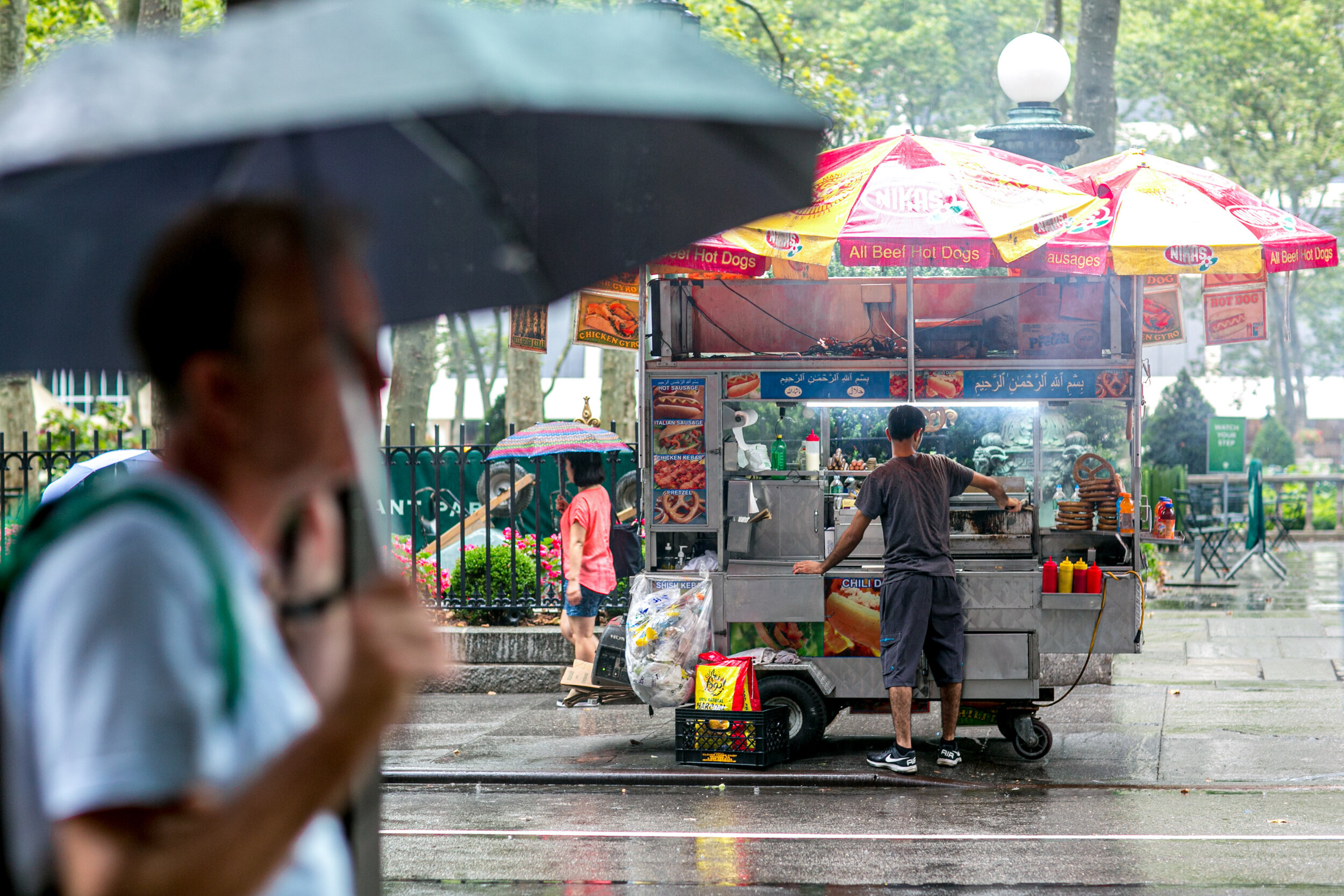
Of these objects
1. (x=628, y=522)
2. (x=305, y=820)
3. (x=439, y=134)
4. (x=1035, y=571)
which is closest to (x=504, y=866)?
(x=1035, y=571)

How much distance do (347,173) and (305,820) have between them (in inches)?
42.0

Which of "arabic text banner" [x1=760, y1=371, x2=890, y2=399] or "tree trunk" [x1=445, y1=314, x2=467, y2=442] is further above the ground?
"tree trunk" [x1=445, y1=314, x2=467, y2=442]

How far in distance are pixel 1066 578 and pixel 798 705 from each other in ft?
5.75

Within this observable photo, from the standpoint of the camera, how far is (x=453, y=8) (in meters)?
1.69

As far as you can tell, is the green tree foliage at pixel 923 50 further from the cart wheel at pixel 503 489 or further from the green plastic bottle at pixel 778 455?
the green plastic bottle at pixel 778 455

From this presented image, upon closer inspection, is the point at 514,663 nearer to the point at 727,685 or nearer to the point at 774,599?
the point at 727,685

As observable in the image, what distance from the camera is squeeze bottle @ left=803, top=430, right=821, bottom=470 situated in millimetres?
9086

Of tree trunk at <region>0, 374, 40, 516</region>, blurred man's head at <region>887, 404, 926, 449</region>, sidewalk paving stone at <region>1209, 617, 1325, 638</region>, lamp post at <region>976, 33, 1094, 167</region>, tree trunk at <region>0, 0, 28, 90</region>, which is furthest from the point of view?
tree trunk at <region>0, 374, 40, 516</region>

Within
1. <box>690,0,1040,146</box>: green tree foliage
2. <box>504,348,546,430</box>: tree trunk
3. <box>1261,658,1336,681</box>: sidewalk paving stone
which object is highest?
<box>690,0,1040,146</box>: green tree foliage

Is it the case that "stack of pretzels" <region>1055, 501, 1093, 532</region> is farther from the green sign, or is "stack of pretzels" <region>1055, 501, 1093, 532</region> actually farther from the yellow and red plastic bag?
the green sign

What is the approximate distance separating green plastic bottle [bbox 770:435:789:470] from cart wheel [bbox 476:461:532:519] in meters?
6.36

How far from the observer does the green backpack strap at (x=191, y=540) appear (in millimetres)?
1414

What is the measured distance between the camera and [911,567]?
25.8 feet

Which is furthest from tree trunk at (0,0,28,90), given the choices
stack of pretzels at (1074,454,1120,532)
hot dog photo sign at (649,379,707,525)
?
stack of pretzels at (1074,454,1120,532)
